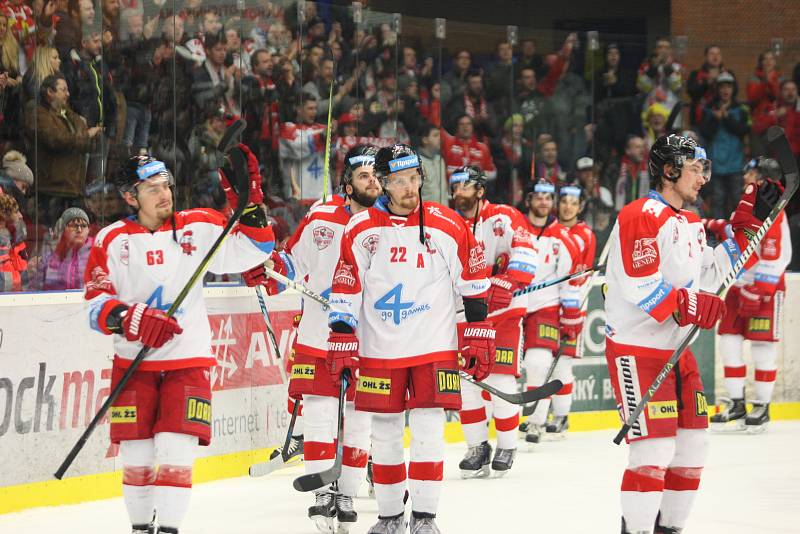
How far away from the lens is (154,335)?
3.99 m

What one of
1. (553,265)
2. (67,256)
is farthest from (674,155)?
(553,265)

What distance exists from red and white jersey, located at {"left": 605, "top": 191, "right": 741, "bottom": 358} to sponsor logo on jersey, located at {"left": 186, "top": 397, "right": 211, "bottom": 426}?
1.31m

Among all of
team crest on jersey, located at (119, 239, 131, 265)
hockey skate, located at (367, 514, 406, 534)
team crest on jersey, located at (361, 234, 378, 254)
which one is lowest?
hockey skate, located at (367, 514, 406, 534)

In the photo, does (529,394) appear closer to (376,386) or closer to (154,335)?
(376,386)

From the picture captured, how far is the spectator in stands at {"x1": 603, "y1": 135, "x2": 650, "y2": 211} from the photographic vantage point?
33.9 feet

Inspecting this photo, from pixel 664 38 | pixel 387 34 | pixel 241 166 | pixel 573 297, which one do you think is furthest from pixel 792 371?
pixel 241 166

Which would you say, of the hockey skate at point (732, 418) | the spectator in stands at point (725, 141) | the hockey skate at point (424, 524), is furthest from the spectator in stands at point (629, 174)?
the hockey skate at point (424, 524)

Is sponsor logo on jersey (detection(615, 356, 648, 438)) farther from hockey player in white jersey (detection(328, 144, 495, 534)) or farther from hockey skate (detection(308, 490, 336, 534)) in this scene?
hockey skate (detection(308, 490, 336, 534))

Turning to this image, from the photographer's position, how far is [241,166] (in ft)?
14.4

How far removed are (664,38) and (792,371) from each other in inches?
116

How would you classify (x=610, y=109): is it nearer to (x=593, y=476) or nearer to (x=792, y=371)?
(x=792, y=371)

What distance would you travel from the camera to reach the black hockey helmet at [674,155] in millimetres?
4227

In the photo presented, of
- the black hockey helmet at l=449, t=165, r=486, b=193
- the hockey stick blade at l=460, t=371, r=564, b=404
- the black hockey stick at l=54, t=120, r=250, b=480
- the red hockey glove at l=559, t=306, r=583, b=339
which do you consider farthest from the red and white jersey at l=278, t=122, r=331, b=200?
the black hockey stick at l=54, t=120, r=250, b=480

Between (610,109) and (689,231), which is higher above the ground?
(610,109)
